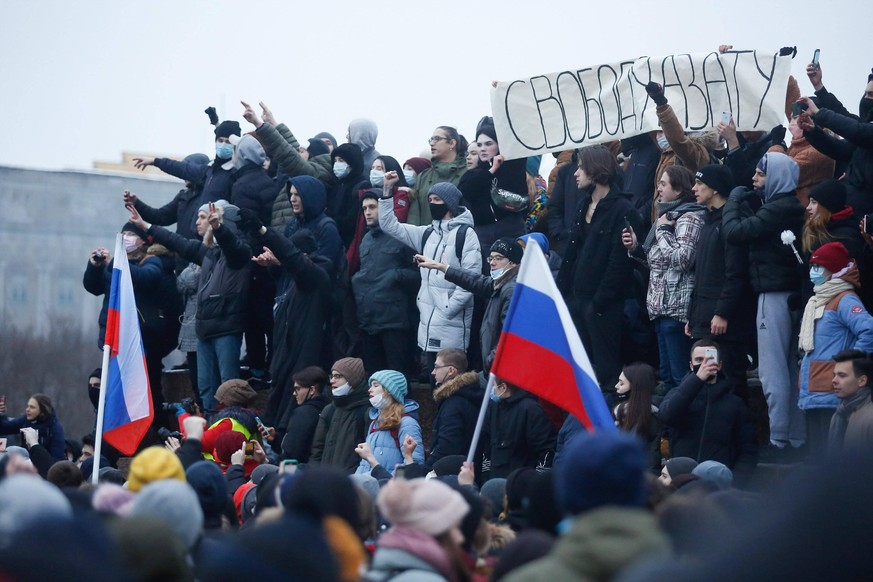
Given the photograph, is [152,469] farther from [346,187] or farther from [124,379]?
[346,187]

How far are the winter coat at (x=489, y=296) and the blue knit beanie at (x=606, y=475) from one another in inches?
258

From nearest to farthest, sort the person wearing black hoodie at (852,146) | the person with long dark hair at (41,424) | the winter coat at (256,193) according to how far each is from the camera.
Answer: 1. the person wearing black hoodie at (852,146)
2. the person with long dark hair at (41,424)
3. the winter coat at (256,193)

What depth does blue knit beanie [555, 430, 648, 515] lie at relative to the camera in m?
4.03

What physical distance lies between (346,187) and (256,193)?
969 mm

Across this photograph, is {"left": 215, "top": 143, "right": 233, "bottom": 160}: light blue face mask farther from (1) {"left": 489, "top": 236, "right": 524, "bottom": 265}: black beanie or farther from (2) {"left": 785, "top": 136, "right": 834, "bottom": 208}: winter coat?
(2) {"left": 785, "top": 136, "right": 834, "bottom": 208}: winter coat

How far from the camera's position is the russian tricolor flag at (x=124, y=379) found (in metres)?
10.3

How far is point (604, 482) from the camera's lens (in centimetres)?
403

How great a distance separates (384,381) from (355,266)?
6.98 feet

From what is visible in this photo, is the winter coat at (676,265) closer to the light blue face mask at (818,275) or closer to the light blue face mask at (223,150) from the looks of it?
the light blue face mask at (818,275)

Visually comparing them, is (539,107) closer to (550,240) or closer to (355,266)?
(550,240)

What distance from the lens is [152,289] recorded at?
1378 centimetres

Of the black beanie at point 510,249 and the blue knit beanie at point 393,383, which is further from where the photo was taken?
the black beanie at point 510,249

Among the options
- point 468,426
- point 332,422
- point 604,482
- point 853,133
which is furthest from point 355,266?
point 604,482

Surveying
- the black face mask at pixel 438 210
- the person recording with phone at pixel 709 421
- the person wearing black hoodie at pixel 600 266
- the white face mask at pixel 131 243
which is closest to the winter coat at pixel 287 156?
the white face mask at pixel 131 243
